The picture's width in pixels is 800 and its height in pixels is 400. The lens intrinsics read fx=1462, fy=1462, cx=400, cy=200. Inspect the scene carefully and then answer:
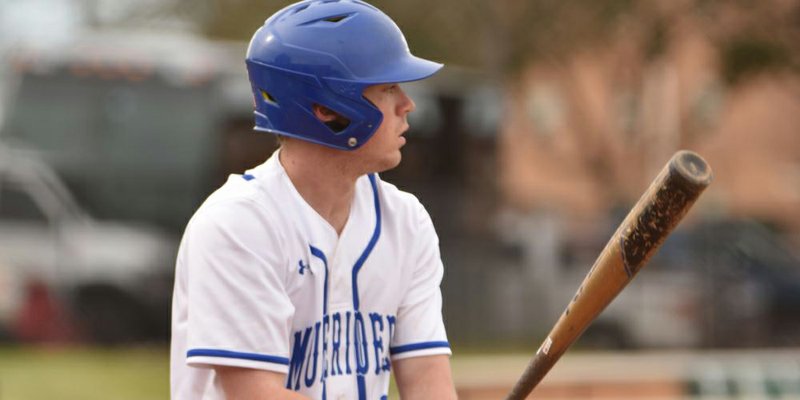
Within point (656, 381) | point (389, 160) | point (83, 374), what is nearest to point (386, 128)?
point (389, 160)

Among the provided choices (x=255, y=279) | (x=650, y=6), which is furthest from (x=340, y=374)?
(x=650, y=6)

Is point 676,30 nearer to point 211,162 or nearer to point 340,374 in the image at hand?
point 211,162

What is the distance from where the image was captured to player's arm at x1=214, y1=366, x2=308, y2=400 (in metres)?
3.21

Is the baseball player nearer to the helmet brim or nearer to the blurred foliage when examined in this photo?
the helmet brim

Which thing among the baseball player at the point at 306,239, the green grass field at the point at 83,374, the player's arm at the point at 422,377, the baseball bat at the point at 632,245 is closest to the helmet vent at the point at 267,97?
the baseball player at the point at 306,239

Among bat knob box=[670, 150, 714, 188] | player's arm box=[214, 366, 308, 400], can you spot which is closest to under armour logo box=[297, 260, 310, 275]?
player's arm box=[214, 366, 308, 400]

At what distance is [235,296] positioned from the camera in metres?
3.27

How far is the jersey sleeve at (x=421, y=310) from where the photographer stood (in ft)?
11.7

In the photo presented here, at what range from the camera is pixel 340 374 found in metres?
3.34

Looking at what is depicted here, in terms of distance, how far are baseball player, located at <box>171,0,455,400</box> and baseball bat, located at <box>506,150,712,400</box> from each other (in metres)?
0.31

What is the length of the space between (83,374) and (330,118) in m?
10.1

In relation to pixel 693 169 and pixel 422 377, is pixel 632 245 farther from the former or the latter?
pixel 422 377

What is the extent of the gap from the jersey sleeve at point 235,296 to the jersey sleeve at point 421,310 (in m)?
0.39

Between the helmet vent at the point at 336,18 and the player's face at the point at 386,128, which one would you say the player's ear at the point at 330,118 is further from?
the helmet vent at the point at 336,18
